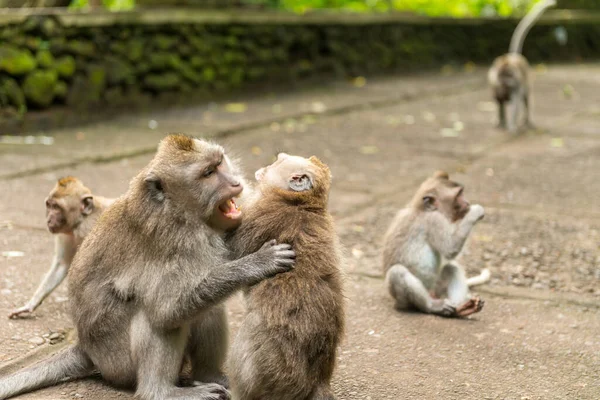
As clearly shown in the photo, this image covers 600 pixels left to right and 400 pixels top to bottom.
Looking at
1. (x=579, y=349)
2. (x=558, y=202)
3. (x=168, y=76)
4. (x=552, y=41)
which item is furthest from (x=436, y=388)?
(x=552, y=41)

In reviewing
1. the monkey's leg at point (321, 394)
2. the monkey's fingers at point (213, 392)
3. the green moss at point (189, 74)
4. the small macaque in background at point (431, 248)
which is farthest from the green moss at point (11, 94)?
the monkey's leg at point (321, 394)

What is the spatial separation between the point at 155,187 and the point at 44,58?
20.0 feet

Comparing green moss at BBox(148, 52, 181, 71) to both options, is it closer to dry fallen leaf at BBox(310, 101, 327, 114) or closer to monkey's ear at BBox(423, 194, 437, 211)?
dry fallen leaf at BBox(310, 101, 327, 114)

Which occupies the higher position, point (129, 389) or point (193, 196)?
Answer: point (193, 196)

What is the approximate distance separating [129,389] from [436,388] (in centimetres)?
124

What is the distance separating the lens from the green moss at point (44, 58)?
28.7 ft

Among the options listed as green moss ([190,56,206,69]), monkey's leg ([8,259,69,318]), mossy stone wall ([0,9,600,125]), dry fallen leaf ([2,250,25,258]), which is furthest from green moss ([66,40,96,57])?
monkey's leg ([8,259,69,318])

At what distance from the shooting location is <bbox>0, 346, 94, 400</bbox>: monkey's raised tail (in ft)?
10.8

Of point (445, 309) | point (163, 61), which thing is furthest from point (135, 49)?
point (445, 309)

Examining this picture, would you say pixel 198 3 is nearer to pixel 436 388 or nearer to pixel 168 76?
pixel 168 76

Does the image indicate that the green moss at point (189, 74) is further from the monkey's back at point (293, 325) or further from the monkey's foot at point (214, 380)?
the monkey's back at point (293, 325)

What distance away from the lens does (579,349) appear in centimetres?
402

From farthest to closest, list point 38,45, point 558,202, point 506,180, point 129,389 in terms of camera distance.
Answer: point 38,45
point 506,180
point 558,202
point 129,389

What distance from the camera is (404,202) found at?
6.76 metres
